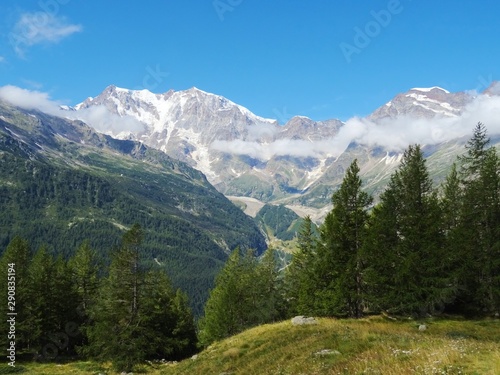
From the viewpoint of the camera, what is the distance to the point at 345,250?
4181 centimetres

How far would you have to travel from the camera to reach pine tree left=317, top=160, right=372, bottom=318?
131 ft

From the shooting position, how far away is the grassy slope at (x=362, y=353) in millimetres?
13531

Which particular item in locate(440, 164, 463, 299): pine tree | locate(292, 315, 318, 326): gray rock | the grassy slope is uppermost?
locate(440, 164, 463, 299): pine tree

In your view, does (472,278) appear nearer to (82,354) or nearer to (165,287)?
(165,287)

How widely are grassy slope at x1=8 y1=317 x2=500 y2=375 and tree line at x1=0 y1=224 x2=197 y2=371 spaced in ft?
52.6

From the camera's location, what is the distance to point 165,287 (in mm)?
65812

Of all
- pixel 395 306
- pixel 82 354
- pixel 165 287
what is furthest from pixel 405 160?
pixel 82 354

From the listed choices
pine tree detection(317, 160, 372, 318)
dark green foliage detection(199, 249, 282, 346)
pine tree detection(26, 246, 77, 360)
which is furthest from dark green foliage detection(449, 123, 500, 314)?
pine tree detection(26, 246, 77, 360)

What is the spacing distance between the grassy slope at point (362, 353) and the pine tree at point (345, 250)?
6376 millimetres

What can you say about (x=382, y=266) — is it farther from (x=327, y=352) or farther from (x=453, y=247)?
(x=327, y=352)

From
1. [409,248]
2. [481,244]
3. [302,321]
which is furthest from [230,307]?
[481,244]

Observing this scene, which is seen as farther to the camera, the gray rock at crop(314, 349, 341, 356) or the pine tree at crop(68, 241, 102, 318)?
the pine tree at crop(68, 241, 102, 318)

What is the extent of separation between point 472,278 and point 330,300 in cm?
1672

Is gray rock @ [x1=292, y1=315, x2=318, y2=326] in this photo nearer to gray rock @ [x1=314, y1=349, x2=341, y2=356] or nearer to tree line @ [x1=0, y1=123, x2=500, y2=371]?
tree line @ [x1=0, y1=123, x2=500, y2=371]
